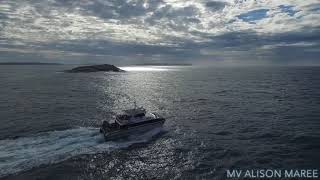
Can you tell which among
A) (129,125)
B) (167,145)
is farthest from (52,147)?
(167,145)

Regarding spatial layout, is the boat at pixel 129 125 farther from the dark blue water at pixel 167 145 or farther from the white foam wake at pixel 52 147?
the dark blue water at pixel 167 145

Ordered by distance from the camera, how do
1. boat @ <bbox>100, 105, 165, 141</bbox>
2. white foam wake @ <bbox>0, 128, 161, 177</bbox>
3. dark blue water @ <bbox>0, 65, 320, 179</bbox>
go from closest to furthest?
dark blue water @ <bbox>0, 65, 320, 179</bbox> → white foam wake @ <bbox>0, 128, 161, 177</bbox> → boat @ <bbox>100, 105, 165, 141</bbox>

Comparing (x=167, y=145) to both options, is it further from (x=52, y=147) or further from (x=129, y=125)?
(x=52, y=147)

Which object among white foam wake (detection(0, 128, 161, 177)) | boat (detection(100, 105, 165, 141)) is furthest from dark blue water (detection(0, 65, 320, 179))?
boat (detection(100, 105, 165, 141))

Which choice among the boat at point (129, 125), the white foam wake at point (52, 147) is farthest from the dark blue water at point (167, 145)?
the boat at point (129, 125)

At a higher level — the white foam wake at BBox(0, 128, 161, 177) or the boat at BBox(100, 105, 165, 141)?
the boat at BBox(100, 105, 165, 141)

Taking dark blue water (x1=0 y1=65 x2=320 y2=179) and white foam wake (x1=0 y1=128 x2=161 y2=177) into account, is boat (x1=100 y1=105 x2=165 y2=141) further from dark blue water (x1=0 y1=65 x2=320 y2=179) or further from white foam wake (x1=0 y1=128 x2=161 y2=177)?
dark blue water (x1=0 y1=65 x2=320 y2=179)

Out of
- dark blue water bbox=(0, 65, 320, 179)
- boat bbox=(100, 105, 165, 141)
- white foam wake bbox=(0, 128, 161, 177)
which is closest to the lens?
dark blue water bbox=(0, 65, 320, 179)

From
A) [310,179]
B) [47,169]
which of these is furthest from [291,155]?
[47,169]
